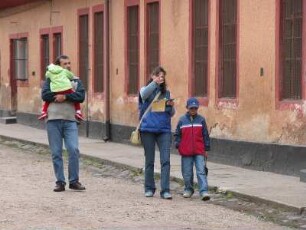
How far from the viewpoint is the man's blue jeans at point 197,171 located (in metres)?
10.4

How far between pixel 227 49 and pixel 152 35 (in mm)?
3351

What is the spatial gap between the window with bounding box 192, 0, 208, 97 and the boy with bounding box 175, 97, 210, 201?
4.57 metres

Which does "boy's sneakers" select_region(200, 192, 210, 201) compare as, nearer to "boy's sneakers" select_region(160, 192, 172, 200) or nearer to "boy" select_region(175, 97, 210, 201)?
"boy" select_region(175, 97, 210, 201)

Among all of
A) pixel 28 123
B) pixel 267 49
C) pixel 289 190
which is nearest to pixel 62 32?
pixel 28 123

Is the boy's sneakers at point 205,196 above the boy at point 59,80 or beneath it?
beneath

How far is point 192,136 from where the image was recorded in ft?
34.2

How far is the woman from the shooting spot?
10.4 metres

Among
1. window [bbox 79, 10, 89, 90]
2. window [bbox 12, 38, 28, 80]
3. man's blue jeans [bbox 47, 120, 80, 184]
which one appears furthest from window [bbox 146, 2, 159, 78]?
window [bbox 12, 38, 28, 80]

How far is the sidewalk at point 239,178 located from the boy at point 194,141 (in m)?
0.56

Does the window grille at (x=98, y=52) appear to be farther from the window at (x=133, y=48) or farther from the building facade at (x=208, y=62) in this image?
the window at (x=133, y=48)

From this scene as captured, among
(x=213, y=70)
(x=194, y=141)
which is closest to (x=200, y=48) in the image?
(x=213, y=70)

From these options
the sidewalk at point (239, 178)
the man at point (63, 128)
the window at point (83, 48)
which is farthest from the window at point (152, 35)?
the man at point (63, 128)

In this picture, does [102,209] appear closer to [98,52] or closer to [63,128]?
[63,128]

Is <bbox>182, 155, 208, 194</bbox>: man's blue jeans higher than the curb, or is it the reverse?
<bbox>182, 155, 208, 194</bbox>: man's blue jeans
